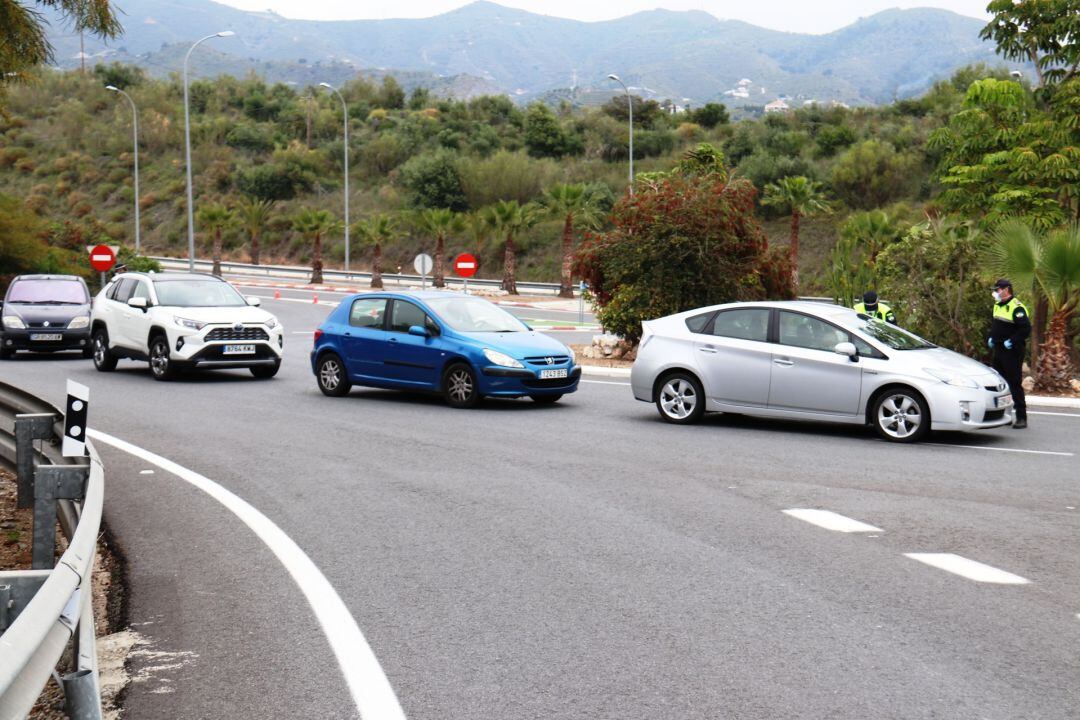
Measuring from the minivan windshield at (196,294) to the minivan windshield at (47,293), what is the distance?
5226 mm

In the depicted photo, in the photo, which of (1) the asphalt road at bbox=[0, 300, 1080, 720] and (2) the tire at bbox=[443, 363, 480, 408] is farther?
(2) the tire at bbox=[443, 363, 480, 408]

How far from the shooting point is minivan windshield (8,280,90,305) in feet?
86.1

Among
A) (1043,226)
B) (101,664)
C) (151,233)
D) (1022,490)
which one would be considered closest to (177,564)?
(101,664)

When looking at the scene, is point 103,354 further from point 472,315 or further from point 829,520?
point 829,520

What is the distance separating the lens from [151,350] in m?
21.3

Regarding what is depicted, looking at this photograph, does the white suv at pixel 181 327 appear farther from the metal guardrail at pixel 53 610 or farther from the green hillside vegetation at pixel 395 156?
the green hillside vegetation at pixel 395 156

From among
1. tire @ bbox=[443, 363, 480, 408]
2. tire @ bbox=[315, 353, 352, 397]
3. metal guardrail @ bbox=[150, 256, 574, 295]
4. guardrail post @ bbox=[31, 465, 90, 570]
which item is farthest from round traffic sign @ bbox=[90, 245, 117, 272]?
guardrail post @ bbox=[31, 465, 90, 570]

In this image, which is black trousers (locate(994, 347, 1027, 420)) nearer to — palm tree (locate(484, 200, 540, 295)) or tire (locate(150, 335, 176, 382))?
tire (locate(150, 335, 176, 382))

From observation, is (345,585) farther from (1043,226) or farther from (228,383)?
(1043,226)

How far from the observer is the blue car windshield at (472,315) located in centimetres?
1762

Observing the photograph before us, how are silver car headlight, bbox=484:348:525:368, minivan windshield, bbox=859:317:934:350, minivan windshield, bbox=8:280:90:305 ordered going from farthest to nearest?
minivan windshield, bbox=8:280:90:305 → silver car headlight, bbox=484:348:525:368 → minivan windshield, bbox=859:317:934:350

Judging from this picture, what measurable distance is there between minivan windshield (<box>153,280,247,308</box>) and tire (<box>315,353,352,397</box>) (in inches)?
160

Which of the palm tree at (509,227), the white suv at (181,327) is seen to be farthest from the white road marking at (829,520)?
the palm tree at (509,227)

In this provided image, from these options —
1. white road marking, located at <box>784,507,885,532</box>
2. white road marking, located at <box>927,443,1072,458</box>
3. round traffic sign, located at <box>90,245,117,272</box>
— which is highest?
round traffic sign, located at <box>90,245,117,272</box>
